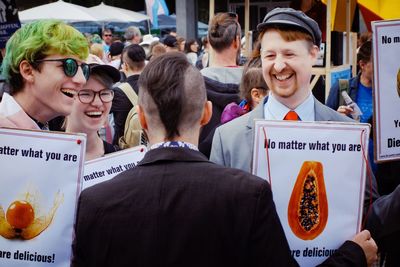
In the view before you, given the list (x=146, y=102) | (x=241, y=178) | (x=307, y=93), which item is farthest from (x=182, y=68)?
(x=307, y=93)

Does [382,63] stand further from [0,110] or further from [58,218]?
[0,110]

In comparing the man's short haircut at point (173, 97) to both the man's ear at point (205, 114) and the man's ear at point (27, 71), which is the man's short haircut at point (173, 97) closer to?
the man's ear at point (205, 114)

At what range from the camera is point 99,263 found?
1932 mm

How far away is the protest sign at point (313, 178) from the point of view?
7.50ft

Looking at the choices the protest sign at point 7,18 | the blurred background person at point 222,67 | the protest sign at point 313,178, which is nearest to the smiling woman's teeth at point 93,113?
the blurred background person at point 222,67

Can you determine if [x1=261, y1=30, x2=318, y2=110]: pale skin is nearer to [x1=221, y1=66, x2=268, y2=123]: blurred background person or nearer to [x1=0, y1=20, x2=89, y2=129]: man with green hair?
[x1=0, y1=20, x2=89, y2=129]: man with green hair

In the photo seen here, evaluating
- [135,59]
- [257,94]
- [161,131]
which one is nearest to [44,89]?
[161,131]

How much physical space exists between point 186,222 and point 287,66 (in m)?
1.15

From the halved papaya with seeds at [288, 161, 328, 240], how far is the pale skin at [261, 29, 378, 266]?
2.13ft

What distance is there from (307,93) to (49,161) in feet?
3.94

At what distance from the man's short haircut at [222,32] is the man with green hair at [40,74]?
230 cm

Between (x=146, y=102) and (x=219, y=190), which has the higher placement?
(x=146, y=102)

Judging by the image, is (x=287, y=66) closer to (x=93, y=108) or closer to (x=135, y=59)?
(x=93, y=108)

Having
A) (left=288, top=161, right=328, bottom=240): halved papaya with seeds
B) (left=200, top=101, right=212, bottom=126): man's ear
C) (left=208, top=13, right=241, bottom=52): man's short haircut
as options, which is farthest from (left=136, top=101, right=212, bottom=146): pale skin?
(left=208, top=13, right=241, bottom=52): man's short haircut
